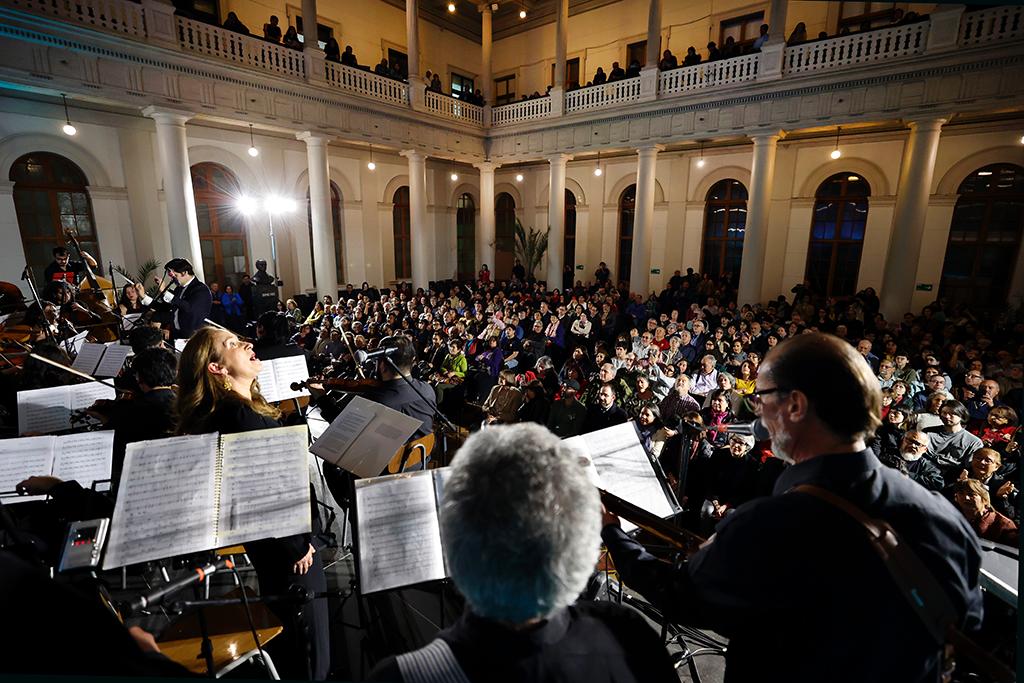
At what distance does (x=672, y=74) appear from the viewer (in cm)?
1177

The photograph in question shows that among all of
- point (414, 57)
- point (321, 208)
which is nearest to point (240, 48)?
point (321, 208)

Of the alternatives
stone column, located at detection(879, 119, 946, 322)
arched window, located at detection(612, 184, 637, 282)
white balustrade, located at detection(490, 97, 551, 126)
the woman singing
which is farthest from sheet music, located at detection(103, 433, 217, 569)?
arched window, located at detection(612, 184, 637, 282)

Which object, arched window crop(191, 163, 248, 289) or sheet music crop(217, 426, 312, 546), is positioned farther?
arched window crop(191, 163, 248, 289)

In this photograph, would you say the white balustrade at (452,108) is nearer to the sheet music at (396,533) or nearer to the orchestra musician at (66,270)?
the orchestra musician at (66,270)

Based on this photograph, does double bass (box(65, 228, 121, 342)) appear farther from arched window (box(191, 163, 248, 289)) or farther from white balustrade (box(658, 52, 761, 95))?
white balustrade (box(658, 52, 761, 95))

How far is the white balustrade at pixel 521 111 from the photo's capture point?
46.6 feet

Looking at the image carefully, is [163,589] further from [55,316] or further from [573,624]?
[55,316]

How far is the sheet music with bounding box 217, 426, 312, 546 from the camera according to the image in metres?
1.90

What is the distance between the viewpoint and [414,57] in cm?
1313

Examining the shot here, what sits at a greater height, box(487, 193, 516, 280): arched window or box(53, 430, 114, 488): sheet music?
box(487, 193, 516, 280): arched window

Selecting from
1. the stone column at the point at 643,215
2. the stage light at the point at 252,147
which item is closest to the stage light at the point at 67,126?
the stage light at the point at 252,147

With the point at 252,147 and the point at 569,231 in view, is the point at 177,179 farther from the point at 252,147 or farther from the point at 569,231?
the point at 569,231

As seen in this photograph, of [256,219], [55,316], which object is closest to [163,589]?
[55,316]

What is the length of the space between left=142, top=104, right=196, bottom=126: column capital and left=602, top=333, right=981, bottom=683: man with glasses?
1177cm
